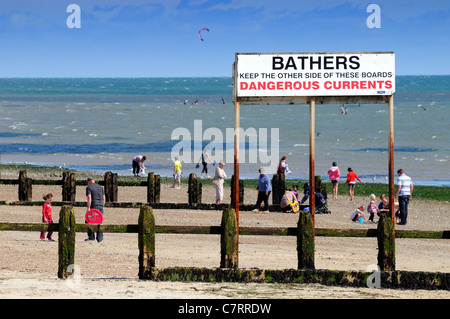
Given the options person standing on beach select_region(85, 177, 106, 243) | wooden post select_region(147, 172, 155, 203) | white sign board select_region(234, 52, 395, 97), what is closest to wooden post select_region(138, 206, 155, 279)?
white sign board select_region(234, 52, 395, 97)

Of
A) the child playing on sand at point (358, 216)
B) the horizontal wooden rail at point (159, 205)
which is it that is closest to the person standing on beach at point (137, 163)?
the horizontal wooden rail at point (159, 205)

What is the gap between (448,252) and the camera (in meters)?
18.4

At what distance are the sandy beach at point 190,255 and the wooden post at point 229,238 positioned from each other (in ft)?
1.27

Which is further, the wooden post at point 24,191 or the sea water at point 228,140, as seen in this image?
the sea water at point 228,140

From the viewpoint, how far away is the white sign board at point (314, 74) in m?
12.5

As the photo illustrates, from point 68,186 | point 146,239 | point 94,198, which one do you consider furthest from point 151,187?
point 146,239

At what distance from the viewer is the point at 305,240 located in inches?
459

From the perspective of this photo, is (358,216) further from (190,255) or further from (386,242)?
(386,242)

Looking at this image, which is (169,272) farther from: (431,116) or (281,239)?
(431,116)

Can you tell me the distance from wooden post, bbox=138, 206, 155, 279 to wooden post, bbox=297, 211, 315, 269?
7.16 ft

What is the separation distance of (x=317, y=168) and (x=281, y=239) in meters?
28.4

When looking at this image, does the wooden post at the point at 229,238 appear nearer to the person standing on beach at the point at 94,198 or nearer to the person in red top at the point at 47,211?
the person standing on beach at the point at 94,198

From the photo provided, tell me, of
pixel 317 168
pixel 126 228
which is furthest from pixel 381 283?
pixel 317 168
